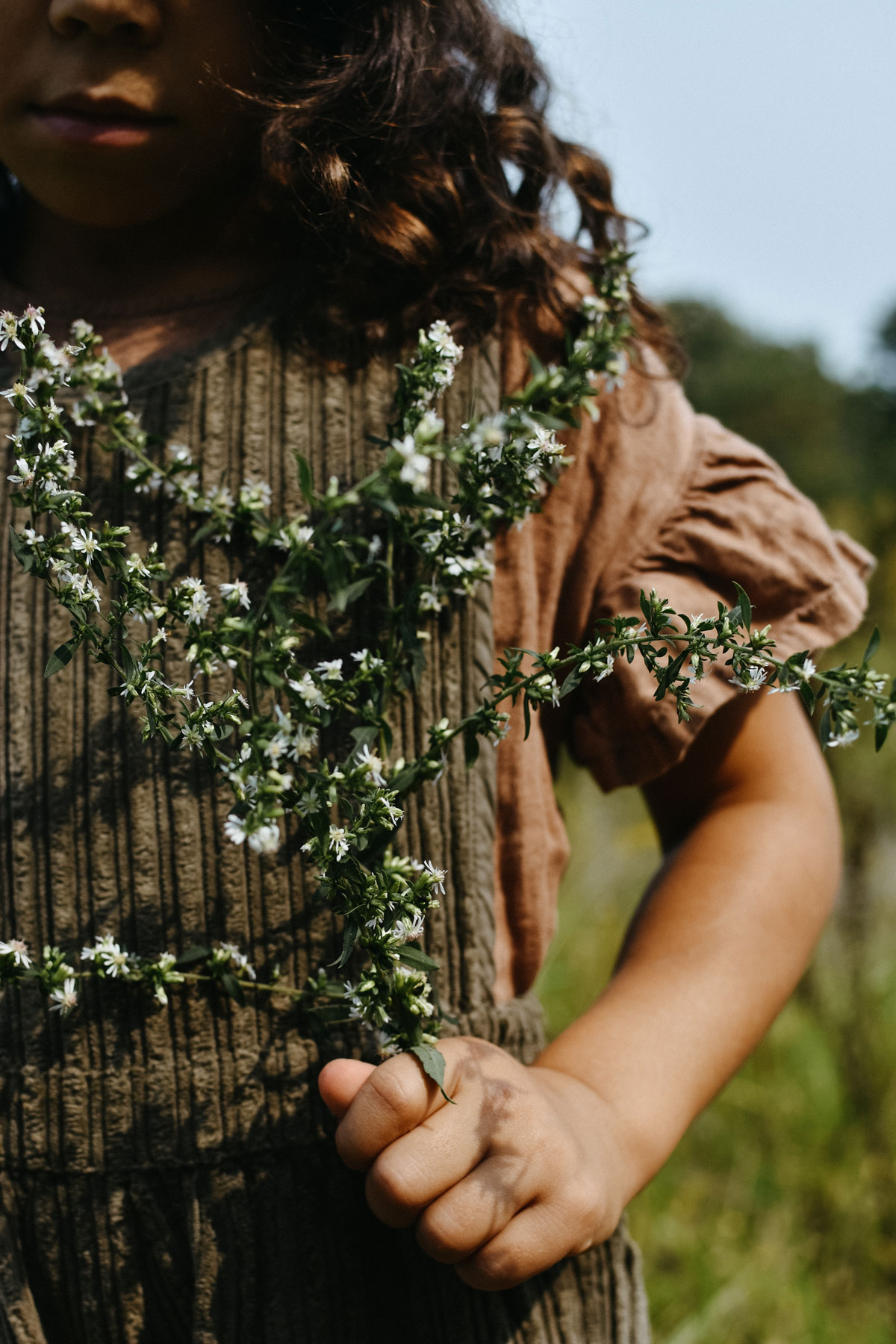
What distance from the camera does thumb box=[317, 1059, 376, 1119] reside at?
77 centimetres

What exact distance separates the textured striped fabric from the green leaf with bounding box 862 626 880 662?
0.37 m

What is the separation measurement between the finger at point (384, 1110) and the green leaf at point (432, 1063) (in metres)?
0.01

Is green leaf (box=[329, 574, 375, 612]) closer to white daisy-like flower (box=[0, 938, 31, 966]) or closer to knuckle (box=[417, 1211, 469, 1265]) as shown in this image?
white daisy-like flower (box=[0, 938, 31, 966])

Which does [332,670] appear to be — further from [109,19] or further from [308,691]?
[109,19]

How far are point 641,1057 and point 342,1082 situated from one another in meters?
0.33

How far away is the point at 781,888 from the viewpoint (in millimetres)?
1094

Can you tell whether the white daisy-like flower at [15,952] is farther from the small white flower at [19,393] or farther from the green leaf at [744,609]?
the green leaf at [744,609]

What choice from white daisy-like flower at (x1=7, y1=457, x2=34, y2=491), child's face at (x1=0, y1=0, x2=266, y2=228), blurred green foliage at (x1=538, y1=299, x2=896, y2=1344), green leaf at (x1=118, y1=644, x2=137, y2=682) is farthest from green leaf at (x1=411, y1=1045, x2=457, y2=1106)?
blurred green foliage at (x1=538, y1=299, x2=896, y2=1344)

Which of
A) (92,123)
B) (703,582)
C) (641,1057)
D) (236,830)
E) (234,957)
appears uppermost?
(92,123)

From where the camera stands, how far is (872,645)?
2.15ft

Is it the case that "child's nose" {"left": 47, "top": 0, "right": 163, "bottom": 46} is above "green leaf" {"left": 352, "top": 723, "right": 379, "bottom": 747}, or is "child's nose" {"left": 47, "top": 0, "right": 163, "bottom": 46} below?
above

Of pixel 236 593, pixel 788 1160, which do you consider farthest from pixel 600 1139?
pixel 788 1160

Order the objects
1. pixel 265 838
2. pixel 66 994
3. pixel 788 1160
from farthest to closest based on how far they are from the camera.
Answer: pixel 788 1160 < pixel 66 994 < pixel 265 838

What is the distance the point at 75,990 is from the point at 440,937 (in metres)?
0.31
